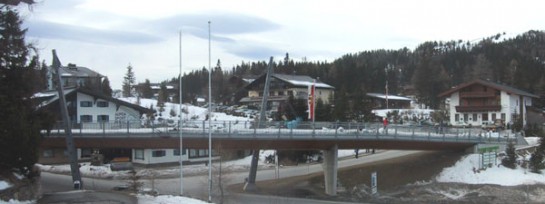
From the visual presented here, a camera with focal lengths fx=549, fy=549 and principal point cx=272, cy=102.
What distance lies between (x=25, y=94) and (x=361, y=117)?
59956 mm

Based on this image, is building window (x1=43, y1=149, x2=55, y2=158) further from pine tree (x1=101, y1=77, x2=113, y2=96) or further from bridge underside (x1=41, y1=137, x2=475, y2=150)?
pine tree (x1=101, y1=77, x2=113, y2=96)

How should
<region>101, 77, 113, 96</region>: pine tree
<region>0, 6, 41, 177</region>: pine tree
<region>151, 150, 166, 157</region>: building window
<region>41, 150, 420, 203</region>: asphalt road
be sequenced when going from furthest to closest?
<region>101, 77, 113, 96</region>: pine tree → <region>151, 150, 166, 157</region>: building window → <region>41, 150, 420, 203</region>: asphalt road → <region>0, 6, 41, 177</region>: pine tree

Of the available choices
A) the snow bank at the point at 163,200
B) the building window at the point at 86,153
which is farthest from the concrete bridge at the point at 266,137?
the building window at the point at 86,153

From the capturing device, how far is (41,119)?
110ft

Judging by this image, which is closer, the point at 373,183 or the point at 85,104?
the point at 373,183

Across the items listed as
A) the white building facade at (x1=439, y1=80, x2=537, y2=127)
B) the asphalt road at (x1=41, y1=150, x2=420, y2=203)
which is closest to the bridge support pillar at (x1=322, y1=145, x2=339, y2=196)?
the asphalt road at (x1=41, y1=150, x2=420, y2=203)

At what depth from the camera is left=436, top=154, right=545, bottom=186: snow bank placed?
158 feet

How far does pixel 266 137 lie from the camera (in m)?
45.9

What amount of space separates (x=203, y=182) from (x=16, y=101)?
25844mm

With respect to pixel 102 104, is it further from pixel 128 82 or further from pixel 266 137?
pixel 128 82

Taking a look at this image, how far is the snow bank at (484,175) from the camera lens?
4803 centimetres

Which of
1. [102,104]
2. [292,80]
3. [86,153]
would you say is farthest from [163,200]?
[292,80]

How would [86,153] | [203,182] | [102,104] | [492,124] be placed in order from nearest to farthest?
[203,182] → [86,153] → [102,104] → [492,124]

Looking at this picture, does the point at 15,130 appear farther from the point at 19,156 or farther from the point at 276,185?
the point at 276,185
